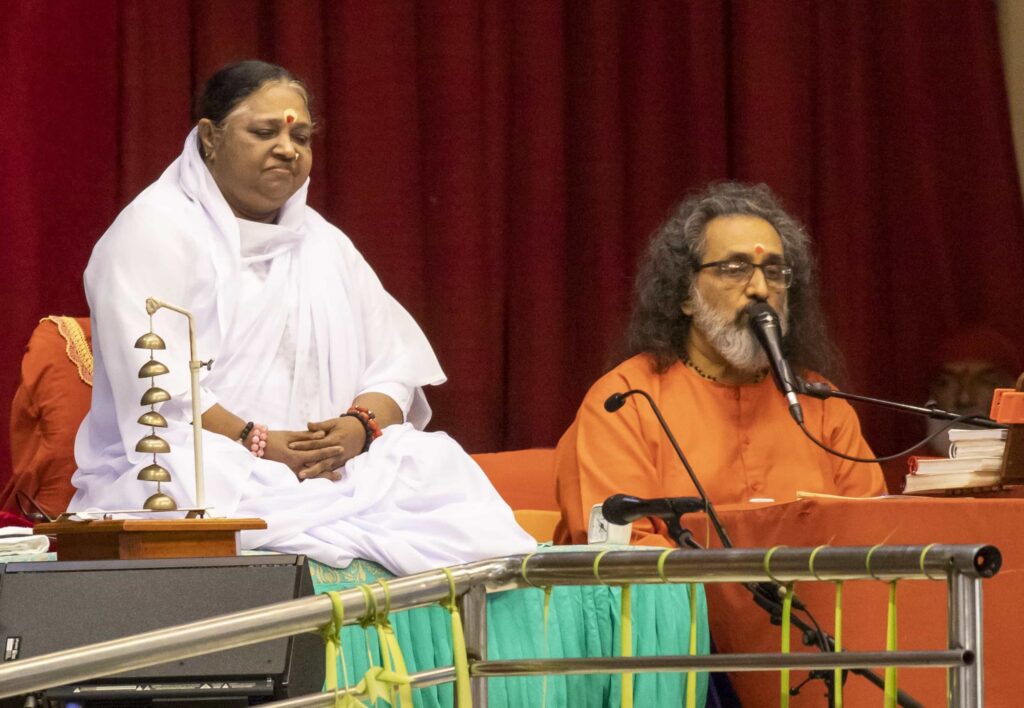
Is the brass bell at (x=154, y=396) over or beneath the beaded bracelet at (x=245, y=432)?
over

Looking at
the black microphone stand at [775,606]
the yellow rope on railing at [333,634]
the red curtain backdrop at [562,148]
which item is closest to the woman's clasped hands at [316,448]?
the black microphone stand at [775,606]

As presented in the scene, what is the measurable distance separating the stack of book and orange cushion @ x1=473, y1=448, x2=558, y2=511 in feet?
4.54

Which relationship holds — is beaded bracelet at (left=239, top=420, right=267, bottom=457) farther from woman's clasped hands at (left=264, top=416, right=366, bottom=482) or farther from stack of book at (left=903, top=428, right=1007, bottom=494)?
stack of book at (left=903, top=428, right=1007, bottom=494)

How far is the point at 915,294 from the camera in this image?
530cm

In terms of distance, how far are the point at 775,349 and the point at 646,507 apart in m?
0.96

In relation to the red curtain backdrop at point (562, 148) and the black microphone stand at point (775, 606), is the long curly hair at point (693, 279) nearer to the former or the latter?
the red curtain backdrop at point (562, 148)

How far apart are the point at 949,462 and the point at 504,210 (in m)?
2.11

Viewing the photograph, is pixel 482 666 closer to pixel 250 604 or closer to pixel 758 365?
pixel 250 604

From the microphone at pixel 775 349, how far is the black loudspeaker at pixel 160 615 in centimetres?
127

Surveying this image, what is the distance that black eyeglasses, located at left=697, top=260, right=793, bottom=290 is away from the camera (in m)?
4.09

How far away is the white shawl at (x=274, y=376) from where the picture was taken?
306cm

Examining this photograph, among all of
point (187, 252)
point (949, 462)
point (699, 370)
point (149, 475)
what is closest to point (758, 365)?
point (699, 370)

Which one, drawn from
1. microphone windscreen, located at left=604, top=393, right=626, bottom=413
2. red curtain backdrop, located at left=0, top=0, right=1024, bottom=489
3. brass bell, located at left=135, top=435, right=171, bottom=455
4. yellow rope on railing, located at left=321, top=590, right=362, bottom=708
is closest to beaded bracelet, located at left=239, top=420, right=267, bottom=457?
brass bell, located at left=135, top=435, right=171, bottom=455

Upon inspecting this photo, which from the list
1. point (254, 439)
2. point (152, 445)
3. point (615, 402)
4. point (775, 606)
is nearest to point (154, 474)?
point (152, 445)
